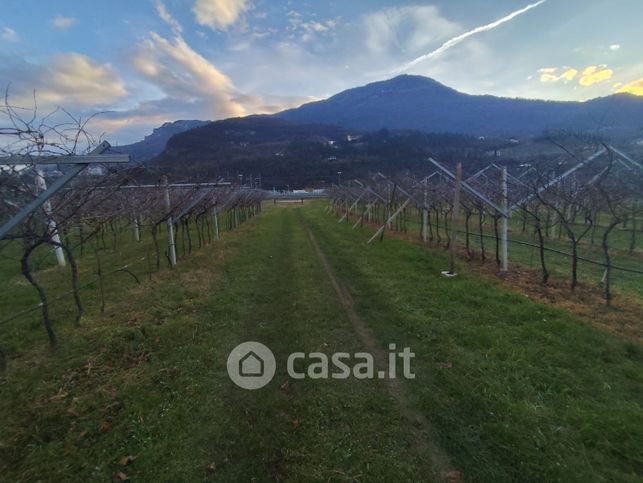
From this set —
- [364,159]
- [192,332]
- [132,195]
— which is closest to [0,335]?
[192,332]

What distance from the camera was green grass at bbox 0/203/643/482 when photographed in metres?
3.29

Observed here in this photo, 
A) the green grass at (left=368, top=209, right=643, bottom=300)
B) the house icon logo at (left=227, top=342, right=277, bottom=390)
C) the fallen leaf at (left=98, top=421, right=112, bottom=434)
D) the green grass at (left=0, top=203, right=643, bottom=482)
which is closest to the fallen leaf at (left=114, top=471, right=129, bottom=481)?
the green grass at (left=0, top=203, right=643, bottom=482)

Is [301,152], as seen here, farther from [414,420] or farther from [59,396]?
[414,420]

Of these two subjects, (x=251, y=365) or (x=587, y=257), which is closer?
(x=251, y=365)

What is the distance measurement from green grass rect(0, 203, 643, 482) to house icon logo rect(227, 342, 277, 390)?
0.57 ft

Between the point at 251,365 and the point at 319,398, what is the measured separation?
4.79 feet

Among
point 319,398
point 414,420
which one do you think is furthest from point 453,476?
point 319,398

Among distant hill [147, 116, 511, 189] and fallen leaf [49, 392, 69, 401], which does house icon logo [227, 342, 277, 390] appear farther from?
distant hill [147, 116, 511, 189]

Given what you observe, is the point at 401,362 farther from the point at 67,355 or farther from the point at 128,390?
the point at 67,355

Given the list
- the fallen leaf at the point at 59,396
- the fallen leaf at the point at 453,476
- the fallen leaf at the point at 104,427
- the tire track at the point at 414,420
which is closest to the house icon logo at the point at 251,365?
the fallen leaf at the point at 104,427

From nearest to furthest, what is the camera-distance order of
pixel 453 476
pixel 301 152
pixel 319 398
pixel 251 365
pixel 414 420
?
pixel 453 476 < pixel 414 420 < pixel 319 398 < pixel 251 365 < pixel 301 152

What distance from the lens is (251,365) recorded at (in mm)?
5277

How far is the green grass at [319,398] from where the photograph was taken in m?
3.29

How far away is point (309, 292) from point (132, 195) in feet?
44.1
